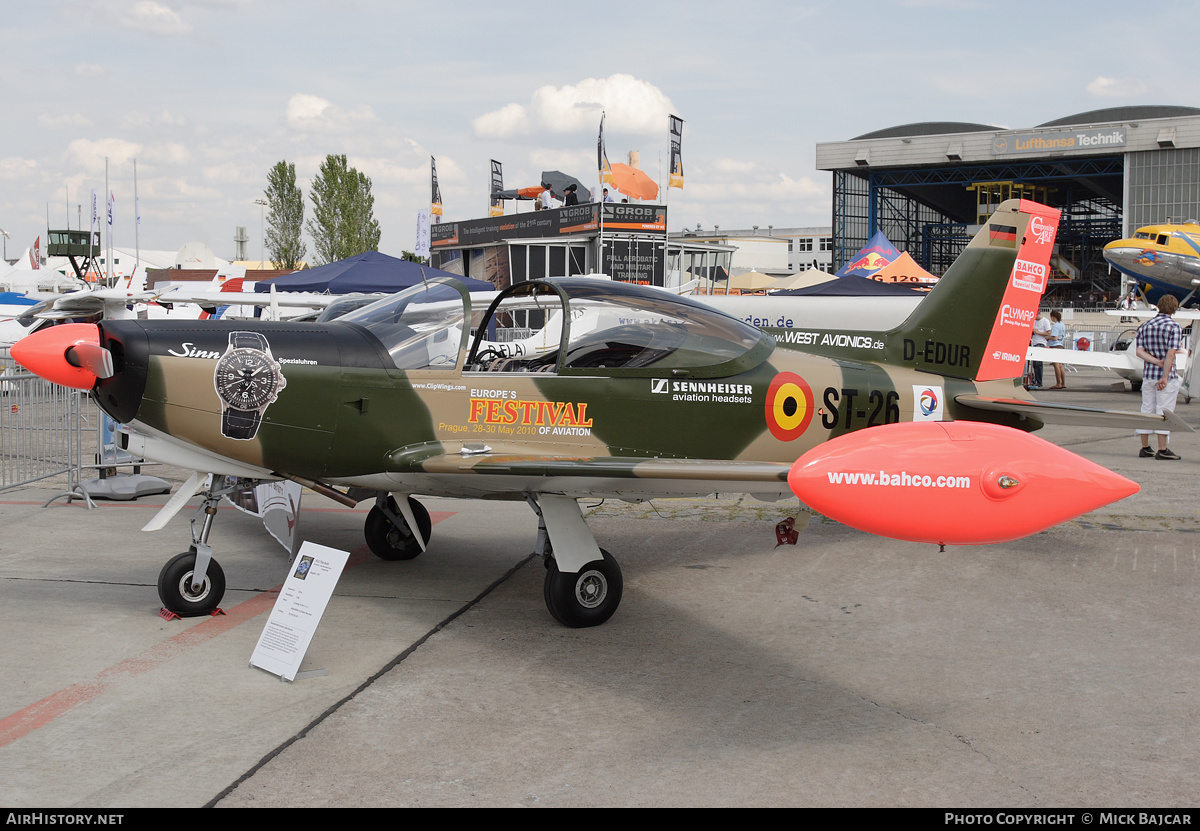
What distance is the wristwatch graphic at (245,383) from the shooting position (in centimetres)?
488

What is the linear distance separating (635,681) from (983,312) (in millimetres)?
4516

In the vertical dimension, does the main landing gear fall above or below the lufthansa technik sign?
below

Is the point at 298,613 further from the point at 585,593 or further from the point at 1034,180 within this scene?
the point at 1034,180

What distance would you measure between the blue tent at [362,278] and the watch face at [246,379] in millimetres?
10980

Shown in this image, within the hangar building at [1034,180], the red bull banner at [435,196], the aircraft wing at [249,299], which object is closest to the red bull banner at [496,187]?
the red bull banner at [435,196]

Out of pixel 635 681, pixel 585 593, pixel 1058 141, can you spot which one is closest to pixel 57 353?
pixel 585 593

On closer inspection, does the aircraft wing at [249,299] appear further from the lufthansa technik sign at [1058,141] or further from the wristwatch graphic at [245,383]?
the lufthansa technik sign at [1058,141]

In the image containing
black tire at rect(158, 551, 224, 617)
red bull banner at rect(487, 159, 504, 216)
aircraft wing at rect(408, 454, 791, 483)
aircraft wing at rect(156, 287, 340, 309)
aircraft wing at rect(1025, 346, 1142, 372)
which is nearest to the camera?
aircraft wing at rect(408, 454, 791, 483)

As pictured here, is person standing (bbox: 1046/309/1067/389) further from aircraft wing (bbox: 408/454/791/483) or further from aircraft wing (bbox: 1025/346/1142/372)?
aircraft wing (bbox: 408/454/791/483)

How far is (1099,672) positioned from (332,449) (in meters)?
4.12

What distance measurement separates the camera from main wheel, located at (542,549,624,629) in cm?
518

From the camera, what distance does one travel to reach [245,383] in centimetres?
491

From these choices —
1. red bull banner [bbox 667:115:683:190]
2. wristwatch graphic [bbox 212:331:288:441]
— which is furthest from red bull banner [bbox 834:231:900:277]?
wristwatch graphic [bbox 212:331:288:441]
